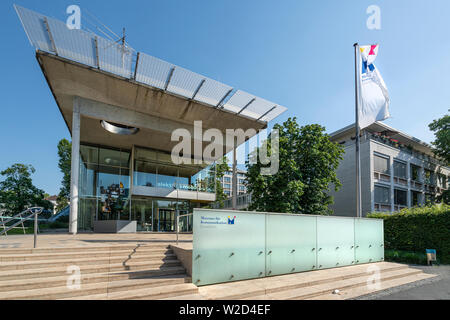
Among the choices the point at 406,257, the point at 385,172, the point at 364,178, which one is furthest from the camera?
the point at 385,172

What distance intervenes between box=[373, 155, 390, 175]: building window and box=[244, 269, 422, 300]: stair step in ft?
60.6

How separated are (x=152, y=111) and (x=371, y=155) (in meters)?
20.2

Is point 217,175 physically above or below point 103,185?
above

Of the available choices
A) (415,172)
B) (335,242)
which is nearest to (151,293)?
(335,242)

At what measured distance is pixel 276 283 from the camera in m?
7.37

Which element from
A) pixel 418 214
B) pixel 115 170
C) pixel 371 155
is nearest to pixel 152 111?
pixel 115 170

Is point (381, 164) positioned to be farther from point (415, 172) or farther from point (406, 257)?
point (406, 257)

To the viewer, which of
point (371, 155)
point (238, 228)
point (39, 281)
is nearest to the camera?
point (39, 281)

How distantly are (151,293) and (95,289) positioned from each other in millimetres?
1179

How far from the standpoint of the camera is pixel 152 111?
53.8 ft

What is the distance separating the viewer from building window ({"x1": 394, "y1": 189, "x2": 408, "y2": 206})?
88.9 feet

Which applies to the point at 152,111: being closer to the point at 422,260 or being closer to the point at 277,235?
the point at 277,235

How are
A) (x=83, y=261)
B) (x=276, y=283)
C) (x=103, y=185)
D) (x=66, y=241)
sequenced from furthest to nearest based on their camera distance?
(x=103, y=185), (x=66, y=241), (x=276, y=283), (x=83, y=261)

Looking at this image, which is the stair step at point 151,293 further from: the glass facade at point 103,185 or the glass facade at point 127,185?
the glass facade at point 103,185
